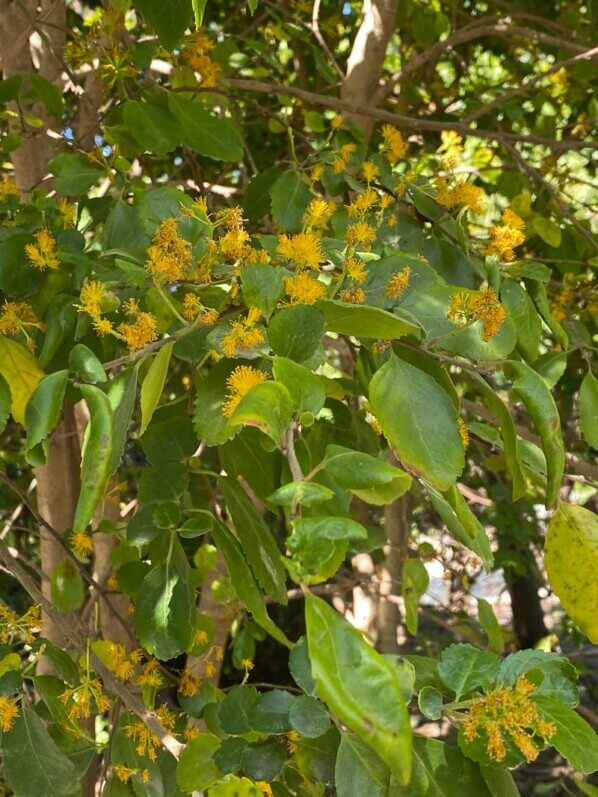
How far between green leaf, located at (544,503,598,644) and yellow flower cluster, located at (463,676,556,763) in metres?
0.12

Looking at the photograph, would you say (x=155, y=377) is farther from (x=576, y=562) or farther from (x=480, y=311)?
(x=576, y=562)

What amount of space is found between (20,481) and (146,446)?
41.4 inches

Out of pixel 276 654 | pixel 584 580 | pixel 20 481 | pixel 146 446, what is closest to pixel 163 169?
pixel 20 481

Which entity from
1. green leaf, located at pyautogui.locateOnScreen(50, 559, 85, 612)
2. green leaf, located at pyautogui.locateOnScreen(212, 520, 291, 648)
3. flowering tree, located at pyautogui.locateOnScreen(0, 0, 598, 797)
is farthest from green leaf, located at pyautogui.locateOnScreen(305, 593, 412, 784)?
green leaf, located at pyautogui.locateOnScreen(50, 559, 85, 612)

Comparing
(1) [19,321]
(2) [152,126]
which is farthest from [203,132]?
(1) [19,321]

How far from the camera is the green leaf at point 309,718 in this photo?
0.47 metres

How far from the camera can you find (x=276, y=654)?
256cm

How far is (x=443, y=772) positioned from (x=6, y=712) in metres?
0.31

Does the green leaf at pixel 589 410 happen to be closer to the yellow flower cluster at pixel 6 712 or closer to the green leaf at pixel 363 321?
the green leaf at pixel 363 321

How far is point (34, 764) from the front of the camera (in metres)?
0.60

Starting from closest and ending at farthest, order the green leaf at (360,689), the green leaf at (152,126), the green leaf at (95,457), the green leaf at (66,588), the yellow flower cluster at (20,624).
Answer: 1. the green leaf at (360,689)
2. the green leaf at (95,457)
3. the yellow flower cluster at (20,624)
4. the green leaf at (152,126)
5. the green leaf at (66,588)

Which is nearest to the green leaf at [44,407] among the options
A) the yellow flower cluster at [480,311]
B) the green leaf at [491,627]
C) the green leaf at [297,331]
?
the green leaf at [297,331]

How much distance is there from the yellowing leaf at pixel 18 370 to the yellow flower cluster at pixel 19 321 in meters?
0.02

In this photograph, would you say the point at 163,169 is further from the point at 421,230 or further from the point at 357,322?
the point at 357,322
